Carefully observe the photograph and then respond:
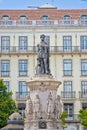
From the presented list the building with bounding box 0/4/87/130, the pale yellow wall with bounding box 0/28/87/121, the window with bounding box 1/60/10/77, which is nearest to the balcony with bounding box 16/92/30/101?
the building with bounding box 0/4/87/130

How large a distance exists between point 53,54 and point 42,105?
37.5 metres

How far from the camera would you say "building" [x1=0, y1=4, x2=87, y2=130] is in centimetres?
7088

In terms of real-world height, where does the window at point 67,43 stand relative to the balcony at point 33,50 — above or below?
above

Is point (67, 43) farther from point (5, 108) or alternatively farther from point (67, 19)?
point (5, 108)

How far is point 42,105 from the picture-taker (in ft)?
112

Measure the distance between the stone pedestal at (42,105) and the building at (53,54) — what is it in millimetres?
36040

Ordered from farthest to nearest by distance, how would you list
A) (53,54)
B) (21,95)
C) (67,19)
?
(67,19)
(53,54)
(21,95)

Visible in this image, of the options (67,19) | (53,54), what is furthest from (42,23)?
(53,54)

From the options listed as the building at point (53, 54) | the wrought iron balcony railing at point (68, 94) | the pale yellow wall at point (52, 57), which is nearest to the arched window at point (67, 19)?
the building at point (53, 54)

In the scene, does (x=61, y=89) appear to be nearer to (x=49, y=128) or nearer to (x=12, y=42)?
(x=12, y=42)

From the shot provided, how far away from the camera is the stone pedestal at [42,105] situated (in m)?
34.0

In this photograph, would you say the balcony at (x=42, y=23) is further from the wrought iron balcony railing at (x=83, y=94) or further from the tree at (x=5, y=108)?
the tree at (x=5, y=108)

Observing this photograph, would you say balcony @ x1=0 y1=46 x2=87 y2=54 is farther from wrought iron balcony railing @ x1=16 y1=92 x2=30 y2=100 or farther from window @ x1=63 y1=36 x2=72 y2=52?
wrought iron balcony railing @ x1=16 y1=92 x2=30 y2=100

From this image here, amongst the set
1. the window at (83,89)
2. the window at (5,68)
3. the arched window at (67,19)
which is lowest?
the window at (83,89)
